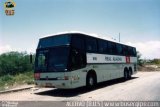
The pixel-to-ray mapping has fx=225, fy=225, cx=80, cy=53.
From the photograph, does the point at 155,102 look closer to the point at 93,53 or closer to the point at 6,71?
the point at 93,53

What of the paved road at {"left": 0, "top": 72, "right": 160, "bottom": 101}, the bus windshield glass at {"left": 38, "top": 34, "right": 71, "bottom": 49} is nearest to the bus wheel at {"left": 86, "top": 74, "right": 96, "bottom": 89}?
the paved road at {"left": 0, "top": 72, "right": 160, "bottom": 101}

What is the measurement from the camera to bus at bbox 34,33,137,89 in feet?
37.8

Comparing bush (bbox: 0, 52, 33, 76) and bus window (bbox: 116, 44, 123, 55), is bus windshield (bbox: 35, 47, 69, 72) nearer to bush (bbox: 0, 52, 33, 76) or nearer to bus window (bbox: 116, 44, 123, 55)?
bus window (bbox: 116, 44, 123, 55)

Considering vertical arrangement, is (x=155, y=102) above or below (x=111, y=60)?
below

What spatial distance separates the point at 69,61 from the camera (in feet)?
37.4

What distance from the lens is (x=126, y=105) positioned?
881cm

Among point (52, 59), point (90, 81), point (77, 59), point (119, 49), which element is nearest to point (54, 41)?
point (52, 59)

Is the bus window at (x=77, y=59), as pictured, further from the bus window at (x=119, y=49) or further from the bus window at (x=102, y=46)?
the bus window at (x=119, y=49)

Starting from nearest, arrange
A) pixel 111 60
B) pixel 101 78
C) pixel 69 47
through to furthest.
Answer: pixel 69 47 < pixel 101 78 < pixel 111 60

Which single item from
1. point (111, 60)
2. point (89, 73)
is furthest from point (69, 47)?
point (111, 60)

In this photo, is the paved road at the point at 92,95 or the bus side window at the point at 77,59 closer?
the paved road at the point at 92,95

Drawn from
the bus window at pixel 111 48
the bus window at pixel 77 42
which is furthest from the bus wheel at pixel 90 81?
the bus window at pixel 111 48

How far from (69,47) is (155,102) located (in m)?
4.92

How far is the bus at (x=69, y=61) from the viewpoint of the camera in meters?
11.5
